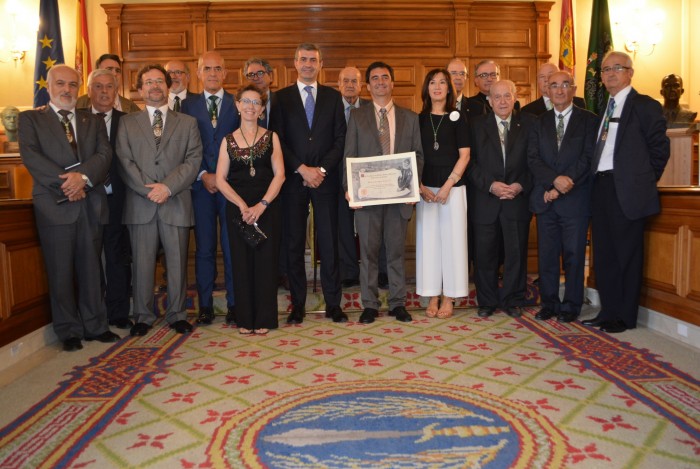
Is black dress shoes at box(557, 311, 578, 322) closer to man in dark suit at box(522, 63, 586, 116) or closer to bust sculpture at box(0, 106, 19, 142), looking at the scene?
man in dark suit at box(522, 63, 586, 116)

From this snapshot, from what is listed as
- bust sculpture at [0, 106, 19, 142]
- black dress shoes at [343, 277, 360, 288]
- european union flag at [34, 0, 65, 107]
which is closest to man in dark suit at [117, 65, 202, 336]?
black dress shoes at [343, 277, 360, 288]

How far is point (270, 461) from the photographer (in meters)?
2.12

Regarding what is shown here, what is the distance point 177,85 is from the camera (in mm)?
4574

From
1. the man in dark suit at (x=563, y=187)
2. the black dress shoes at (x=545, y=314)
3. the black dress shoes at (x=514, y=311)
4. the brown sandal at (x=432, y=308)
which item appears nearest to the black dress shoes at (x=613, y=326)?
the man in dark suit at (x=563, y=187)

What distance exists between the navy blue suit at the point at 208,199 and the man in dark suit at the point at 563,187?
2.23m

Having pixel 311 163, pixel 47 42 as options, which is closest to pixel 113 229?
pixel 311 163

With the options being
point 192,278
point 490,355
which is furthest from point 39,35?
point 490,355

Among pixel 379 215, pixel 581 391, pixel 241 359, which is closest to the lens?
pixel 581 391

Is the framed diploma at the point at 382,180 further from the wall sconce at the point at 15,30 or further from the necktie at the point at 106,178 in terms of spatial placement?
the wall sconce at the point at 15,30

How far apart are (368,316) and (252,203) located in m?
1.16

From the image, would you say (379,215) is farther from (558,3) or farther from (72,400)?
(558,3)

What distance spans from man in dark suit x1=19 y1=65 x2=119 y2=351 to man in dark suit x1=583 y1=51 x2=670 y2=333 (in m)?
3.32

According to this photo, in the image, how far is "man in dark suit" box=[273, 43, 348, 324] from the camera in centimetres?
412

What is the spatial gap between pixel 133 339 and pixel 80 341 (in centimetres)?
32
